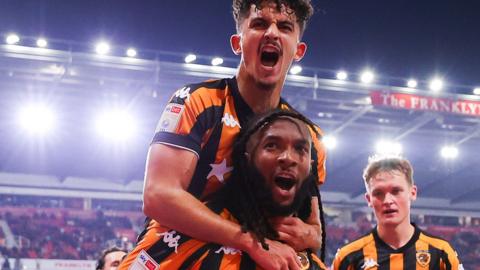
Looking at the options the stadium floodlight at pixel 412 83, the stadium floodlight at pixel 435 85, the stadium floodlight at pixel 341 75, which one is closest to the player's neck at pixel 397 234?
the stadium floodlight at pixel 341 75

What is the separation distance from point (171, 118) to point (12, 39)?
16.2 metres

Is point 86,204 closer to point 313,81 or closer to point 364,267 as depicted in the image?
point 313,81

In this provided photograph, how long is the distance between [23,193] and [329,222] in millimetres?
11978

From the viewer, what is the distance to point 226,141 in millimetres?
2451

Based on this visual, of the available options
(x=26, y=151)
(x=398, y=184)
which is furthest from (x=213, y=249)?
(x=26, y=151)

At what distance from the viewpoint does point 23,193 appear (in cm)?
2392

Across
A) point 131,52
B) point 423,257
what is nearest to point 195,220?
point 423,257

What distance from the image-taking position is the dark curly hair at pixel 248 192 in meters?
2.33

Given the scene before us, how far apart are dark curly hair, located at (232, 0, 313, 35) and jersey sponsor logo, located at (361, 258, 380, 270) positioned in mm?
2578

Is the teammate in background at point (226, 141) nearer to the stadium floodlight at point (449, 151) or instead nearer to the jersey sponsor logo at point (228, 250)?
the jersey sponsor logo at point (228, 250)

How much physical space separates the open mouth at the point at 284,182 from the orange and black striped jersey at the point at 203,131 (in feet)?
0.74

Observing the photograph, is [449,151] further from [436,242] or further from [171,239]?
[171,239]

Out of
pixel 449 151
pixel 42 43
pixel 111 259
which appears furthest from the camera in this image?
pixel 449 151

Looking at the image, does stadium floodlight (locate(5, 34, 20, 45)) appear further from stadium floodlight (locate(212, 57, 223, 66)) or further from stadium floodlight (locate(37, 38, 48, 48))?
stadium floodlight (locate(212, 57, 223, 66))
